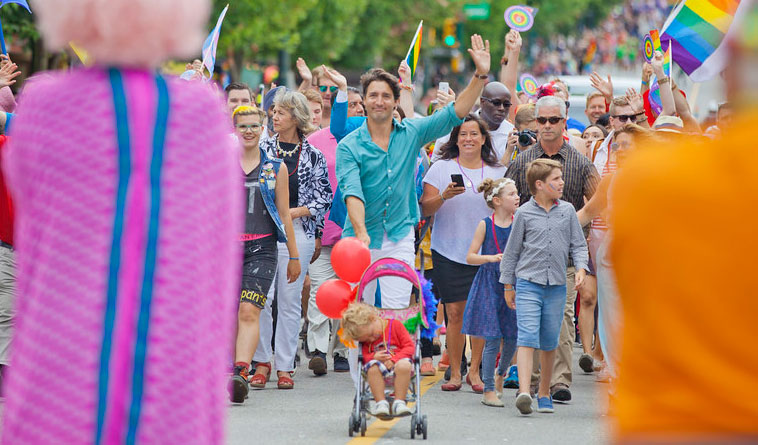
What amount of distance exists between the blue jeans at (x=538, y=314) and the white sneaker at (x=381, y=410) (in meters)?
1.42

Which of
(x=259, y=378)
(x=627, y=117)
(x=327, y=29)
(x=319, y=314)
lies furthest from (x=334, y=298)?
(x=327, y=29)

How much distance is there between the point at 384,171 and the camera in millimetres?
8398

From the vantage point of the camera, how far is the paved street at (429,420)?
26.2ft

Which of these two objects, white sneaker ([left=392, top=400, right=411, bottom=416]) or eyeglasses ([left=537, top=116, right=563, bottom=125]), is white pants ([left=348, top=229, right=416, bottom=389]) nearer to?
white sneaker ([left=392, top=400, right=411, bottom=416])

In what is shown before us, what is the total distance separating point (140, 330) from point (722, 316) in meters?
1.31

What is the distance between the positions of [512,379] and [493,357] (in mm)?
956

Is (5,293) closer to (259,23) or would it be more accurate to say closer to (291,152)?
(291,152)

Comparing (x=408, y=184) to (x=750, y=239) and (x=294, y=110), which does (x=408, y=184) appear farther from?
(x=750, y=239)

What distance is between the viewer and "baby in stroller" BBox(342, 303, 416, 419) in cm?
786

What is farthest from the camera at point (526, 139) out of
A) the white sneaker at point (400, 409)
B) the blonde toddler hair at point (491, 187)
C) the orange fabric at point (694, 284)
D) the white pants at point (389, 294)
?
the orange fabric at point (694, 284)

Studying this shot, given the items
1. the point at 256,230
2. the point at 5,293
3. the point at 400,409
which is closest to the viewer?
the point at 400,409

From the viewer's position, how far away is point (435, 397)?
9.73 meters

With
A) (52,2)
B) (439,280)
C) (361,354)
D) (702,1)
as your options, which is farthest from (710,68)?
(52,2)

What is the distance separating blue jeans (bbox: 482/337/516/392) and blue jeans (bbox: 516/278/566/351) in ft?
1.61
